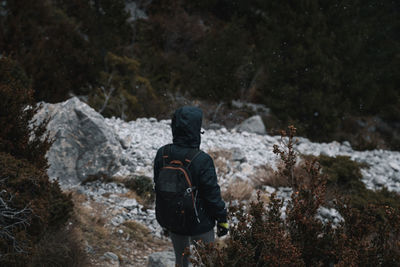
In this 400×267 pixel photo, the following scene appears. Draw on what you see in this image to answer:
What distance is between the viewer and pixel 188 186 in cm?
235

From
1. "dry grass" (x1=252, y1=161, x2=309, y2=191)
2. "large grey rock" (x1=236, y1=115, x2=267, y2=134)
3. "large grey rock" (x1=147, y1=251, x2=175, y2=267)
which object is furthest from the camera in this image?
"large grey rock" (x1=236, y1=115, x2=267, y2=134)

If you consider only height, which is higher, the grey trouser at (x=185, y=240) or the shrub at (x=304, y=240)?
the shrub at (x=304, y=240)

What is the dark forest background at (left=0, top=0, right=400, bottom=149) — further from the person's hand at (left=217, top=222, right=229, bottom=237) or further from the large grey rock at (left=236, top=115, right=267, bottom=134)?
the person's hand at (left=217, top=222, right=229, bottom=237)

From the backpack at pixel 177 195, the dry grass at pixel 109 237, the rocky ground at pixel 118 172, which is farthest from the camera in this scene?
the rocky ground at pixel 118 172

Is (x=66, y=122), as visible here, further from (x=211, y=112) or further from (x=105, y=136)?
(x=211, y=112)

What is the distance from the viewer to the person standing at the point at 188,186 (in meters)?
2.36

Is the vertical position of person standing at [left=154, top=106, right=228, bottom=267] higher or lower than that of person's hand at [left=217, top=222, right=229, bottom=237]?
higher

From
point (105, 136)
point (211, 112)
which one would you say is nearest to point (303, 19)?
point (211, 112)

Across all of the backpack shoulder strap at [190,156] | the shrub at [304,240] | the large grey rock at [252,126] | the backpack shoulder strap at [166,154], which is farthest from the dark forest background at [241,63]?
the shrub at [304,240]

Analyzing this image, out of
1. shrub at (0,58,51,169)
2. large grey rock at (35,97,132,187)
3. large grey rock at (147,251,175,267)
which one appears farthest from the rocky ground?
shrub at (0,58,51,169)

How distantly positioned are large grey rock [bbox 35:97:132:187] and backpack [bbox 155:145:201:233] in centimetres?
300

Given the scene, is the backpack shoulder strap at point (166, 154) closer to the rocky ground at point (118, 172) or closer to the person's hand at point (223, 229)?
the person's hand at point (223, 229)

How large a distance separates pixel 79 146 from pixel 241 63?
24.8ft

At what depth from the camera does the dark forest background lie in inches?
373
